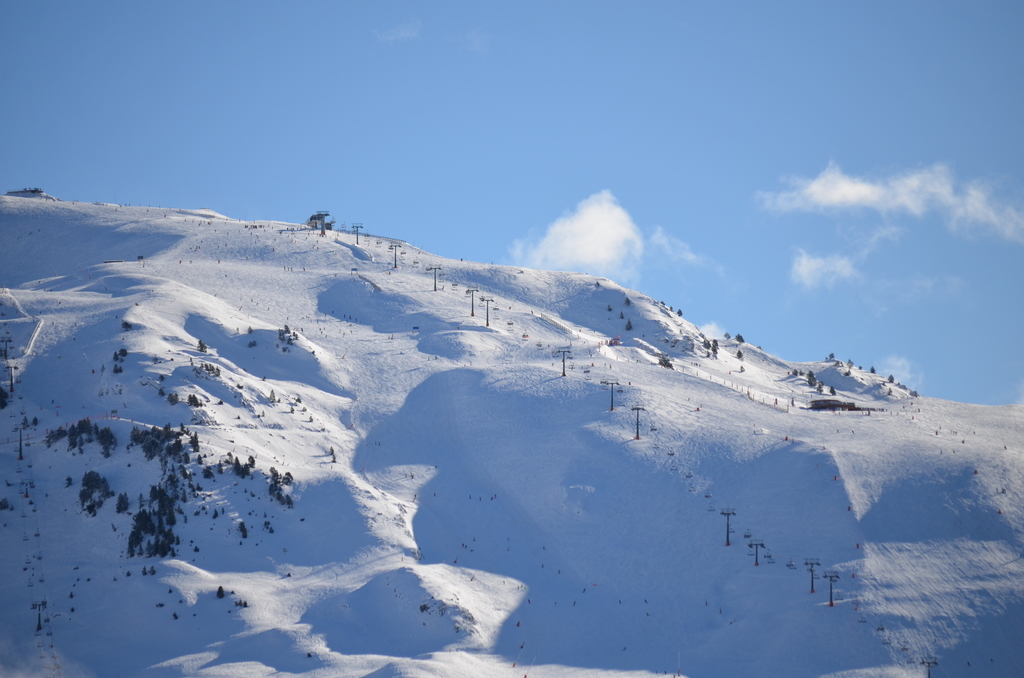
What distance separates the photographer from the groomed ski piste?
57.3 m

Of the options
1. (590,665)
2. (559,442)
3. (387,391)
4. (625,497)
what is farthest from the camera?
(387,391)

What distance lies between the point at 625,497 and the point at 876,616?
738 inches

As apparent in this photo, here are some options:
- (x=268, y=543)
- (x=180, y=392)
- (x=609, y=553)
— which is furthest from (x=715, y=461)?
(x=180, y=392)

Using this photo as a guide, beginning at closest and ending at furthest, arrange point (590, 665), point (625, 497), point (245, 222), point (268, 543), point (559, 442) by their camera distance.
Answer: point (590, 665) < point (268, 543) < point (625, 497) < point (559, 442) < point (245, 222)

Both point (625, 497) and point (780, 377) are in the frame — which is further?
point (780, 377)

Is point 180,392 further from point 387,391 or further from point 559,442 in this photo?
point 559,442

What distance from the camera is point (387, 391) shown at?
285 feet

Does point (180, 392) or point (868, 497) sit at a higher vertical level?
point (180, 392)

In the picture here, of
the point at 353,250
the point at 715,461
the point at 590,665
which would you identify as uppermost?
the point at 353,250

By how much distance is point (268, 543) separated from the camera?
2505 inches

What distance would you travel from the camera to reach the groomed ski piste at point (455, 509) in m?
57.3

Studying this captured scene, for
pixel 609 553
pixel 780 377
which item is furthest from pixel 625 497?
pixel 780 377

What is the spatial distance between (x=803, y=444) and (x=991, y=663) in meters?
22.3

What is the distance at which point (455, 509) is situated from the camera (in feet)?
234
